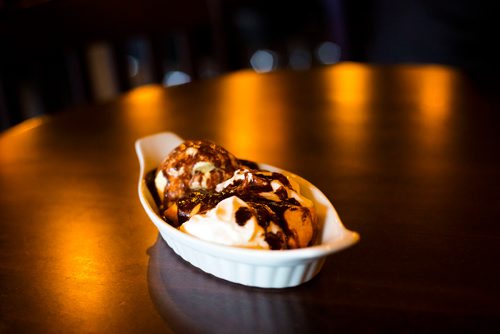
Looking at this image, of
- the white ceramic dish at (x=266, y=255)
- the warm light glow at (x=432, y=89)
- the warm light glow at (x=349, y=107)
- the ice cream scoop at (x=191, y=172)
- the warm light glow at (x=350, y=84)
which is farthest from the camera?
the warm light glow at (x=350, y=84)

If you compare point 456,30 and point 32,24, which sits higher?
point 32,24

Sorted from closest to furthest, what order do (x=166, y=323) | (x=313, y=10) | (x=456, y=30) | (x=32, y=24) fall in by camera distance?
(x=166, y=323), (x=32, y=24), (x=456, y=30), (x=313, y=10)

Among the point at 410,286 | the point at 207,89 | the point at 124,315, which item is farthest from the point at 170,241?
the point at 207,89

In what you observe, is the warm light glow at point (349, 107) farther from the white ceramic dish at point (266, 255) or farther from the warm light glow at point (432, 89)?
the white ceramic dish at point (266, 255)

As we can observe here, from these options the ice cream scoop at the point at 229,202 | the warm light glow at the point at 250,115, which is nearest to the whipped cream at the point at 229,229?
the ice cream scoop at the point at 229,202

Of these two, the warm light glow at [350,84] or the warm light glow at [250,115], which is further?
the warm light glow at [350,84]

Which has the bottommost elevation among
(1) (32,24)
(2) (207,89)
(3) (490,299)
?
(3) (490,299)

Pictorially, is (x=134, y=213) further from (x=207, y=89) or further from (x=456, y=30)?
(x=456, y=30)

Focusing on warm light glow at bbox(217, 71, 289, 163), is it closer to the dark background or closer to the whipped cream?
the dark background
